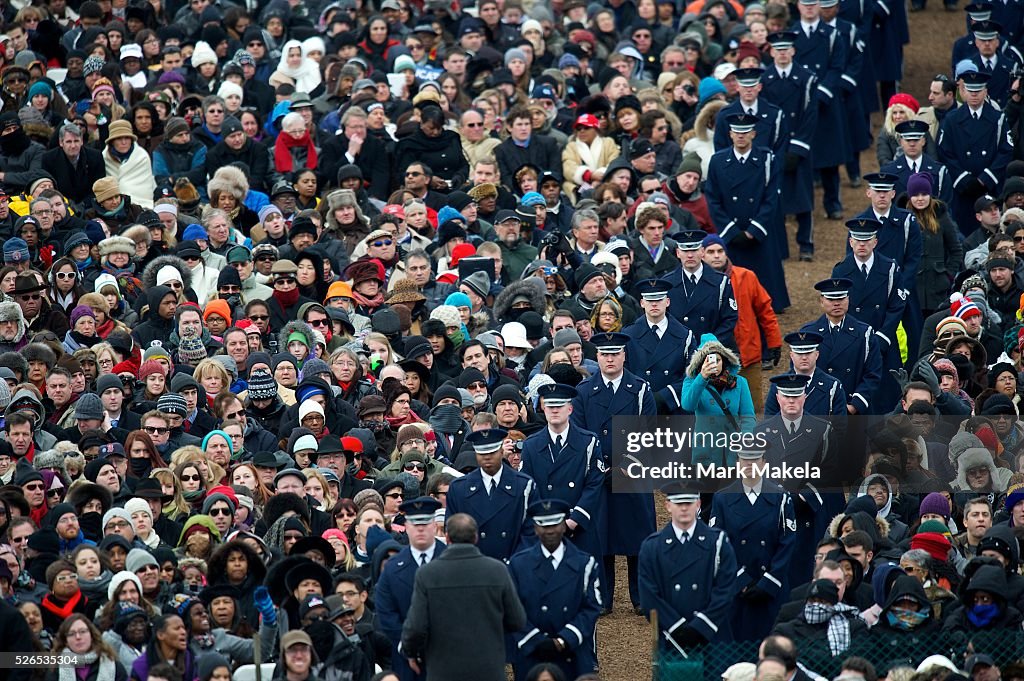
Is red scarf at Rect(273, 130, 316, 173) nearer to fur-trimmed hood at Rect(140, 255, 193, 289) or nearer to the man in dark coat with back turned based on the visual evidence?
fur-trimmed hood at Rect(140, 255, 193, 289)

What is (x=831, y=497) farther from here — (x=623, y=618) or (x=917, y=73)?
(x=917, y=73)

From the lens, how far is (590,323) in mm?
17031

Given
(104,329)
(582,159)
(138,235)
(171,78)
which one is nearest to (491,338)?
(104,329)

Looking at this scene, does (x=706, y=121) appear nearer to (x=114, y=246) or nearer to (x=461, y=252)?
(x=461, y=252)

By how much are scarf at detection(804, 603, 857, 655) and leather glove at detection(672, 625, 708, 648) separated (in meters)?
0.78

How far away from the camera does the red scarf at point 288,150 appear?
2025 cm

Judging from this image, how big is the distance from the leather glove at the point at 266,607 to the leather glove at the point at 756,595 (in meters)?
3.09

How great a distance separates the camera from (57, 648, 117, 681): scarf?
11.7 m

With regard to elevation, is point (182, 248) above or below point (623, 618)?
above

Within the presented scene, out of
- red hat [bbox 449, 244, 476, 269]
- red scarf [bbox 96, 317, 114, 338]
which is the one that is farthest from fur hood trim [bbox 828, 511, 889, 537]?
red scarf [bbox 96, 317, 114, 338]

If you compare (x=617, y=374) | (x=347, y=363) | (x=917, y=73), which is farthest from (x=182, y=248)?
(x=917, y=73)

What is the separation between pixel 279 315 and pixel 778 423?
4.72 m

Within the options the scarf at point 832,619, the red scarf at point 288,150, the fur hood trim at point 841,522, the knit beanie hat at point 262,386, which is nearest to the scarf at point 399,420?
the knit beanie hat at point 262,386

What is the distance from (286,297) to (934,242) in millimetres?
5684
